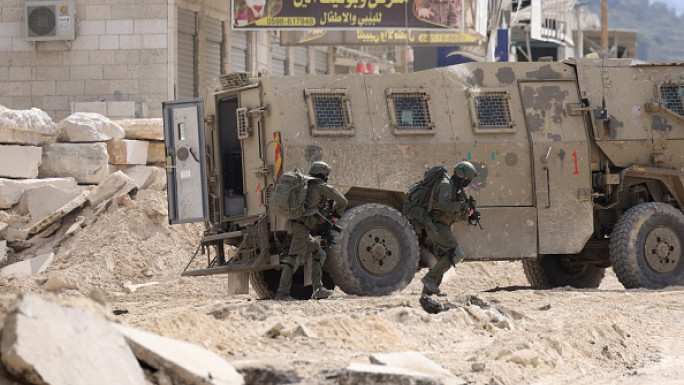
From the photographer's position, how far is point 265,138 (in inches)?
459

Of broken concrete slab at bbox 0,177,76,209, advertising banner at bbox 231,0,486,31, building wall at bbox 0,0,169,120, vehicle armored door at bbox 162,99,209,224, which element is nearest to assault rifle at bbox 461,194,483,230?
vehicle armored door at bbox 162,99,209,224

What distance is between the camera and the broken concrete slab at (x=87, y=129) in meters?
16.8

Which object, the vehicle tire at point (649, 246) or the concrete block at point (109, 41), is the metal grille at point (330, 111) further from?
the concrete block at point (109, 41)

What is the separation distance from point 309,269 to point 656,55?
90.7m

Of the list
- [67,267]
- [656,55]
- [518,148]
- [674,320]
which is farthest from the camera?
[656,55]

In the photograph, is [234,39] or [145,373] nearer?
[145,373]

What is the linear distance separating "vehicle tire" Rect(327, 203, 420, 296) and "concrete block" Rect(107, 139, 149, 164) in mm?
6618

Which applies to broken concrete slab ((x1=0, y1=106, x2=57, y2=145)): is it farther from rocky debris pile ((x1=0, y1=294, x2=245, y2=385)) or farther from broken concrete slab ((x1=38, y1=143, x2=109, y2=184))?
rocky debris pile ((x1=0, y1=294, x2=245, y2=385))

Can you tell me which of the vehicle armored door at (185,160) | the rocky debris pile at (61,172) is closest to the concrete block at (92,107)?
the rocky debris pile at (61,172)

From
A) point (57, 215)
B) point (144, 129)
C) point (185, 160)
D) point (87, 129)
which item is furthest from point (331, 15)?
point (185, 160)

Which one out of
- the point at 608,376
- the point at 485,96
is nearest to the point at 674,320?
the point at 608,376

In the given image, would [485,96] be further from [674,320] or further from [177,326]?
[177,326]

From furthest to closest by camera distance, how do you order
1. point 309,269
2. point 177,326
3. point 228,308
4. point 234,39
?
point 234,39
point 309,269
point 228,308
point 177,326

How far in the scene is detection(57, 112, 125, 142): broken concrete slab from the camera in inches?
659
